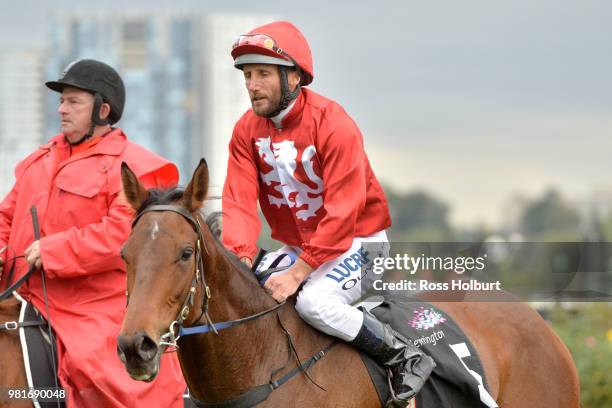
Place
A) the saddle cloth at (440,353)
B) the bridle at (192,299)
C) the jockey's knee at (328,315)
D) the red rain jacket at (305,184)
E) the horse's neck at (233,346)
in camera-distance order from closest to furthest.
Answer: the bridle at (192,299)
the horse's neck at (233,346)
the jockey's knee at (328,315)
the red rain jacket at (305,184)
the saddle cloth at (440,353)

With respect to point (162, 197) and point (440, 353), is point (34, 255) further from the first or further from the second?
point (440, 353)

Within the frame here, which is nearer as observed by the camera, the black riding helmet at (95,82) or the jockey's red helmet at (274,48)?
the jockey's red helmet at (274,48)

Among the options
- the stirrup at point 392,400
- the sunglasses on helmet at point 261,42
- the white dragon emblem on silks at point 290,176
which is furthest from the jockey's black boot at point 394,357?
the sunglasses on helmet at point 261,42

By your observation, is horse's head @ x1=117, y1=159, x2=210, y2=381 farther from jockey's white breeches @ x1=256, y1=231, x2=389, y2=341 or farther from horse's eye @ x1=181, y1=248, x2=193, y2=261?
jockey's white breeches @ x1=256, y1=231, x2=389, y2=341

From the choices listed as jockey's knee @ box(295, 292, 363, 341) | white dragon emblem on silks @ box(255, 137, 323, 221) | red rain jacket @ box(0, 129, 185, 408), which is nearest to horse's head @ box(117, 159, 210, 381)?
jockey's knee @ box(295, 292, 363, 341)

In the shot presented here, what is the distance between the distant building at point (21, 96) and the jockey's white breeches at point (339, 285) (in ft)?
149

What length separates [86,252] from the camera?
6.97 metres

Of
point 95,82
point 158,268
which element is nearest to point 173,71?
point 95,82

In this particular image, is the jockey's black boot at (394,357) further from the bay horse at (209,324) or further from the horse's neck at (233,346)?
the horse's neck at (233,346)

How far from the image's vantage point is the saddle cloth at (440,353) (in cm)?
660

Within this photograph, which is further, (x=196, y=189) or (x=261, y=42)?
(x=261, y=42)

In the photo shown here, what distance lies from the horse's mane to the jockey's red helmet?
968 millimetres

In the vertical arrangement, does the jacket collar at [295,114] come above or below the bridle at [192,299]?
above

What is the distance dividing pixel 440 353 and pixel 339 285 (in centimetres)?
93
